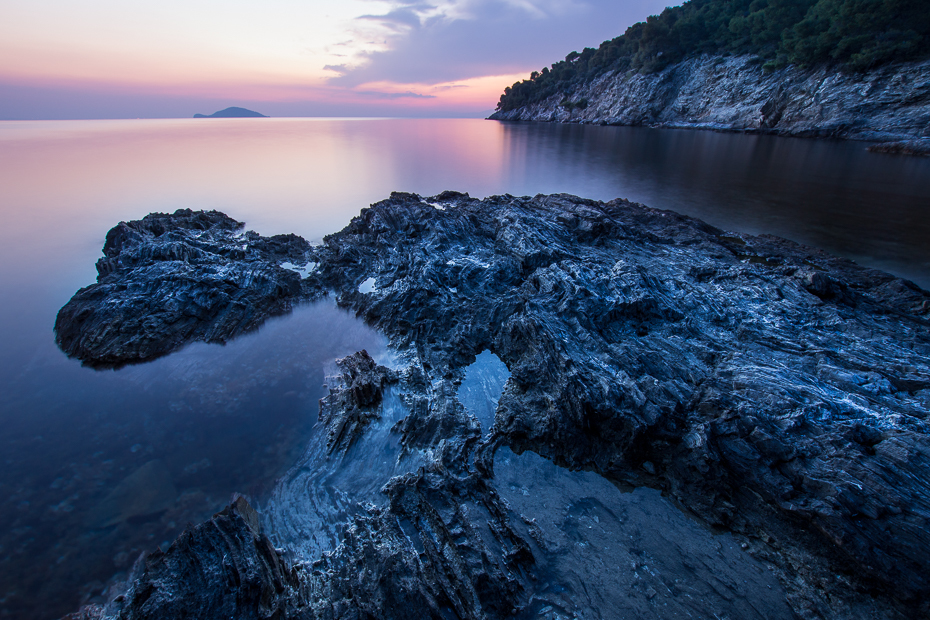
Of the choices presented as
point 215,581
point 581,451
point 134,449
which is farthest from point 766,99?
point 134,449

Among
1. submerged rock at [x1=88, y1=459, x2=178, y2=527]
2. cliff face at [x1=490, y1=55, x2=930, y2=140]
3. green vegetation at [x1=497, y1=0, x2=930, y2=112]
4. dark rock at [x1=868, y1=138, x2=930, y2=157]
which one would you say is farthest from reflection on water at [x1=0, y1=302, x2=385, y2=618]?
green vegetation at [x1=497, y1=0, x2=930, y2=112]

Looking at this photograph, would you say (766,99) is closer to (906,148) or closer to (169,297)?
(906,148)

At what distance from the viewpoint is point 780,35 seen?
155 feet

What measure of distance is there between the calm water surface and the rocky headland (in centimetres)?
75

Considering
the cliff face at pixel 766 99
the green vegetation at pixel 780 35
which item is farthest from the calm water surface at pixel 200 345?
the green vegetation at pixel 780 35

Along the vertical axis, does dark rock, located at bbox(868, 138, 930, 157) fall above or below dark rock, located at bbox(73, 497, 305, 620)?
above

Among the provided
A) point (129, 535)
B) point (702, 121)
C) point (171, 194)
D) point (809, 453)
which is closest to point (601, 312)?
point (809, 453)

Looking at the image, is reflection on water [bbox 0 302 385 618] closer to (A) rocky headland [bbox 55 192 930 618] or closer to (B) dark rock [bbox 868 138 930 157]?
(A) rocky headland [bbox 55 192 930 618]

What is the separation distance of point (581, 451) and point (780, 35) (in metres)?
66.9

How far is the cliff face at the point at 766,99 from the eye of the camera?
1287 inches

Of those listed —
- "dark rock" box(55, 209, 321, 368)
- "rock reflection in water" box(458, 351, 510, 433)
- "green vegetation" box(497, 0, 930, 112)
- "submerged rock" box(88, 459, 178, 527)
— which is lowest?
"submerged rock" box(88, 459, 178, 527)

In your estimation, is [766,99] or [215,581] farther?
[766,99]

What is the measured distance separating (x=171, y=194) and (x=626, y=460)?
2765 centimetres

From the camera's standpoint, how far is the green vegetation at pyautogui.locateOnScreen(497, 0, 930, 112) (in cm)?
3359
